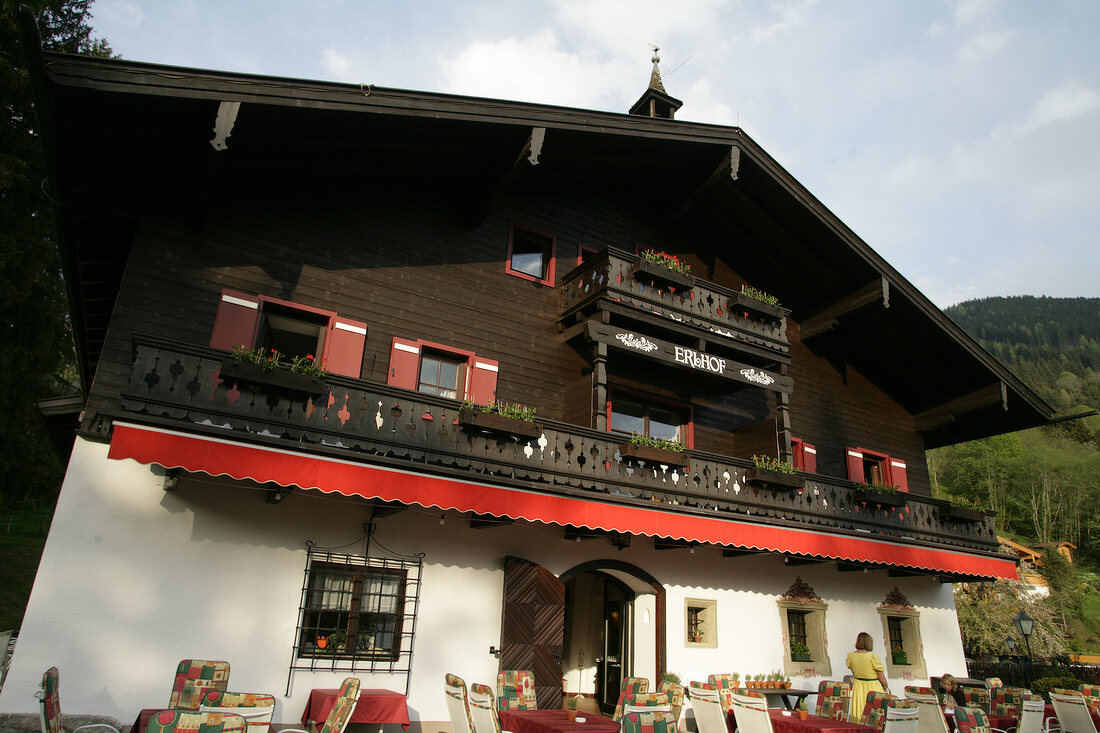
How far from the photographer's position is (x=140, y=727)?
6.81 metres

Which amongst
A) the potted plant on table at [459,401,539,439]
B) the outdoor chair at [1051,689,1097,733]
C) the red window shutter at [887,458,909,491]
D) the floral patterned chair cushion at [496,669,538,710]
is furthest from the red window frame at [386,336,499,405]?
the red window shutter at [887,458,909,491]

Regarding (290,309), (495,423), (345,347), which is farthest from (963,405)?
(290,309)

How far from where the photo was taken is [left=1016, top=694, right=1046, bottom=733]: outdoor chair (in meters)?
8.98

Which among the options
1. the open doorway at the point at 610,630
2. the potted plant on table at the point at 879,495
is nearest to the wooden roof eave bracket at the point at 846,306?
the potted plant on table at the point at 879,495

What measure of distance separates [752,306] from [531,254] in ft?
14.7

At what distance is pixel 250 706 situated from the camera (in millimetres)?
5418

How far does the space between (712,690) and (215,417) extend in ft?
22.3

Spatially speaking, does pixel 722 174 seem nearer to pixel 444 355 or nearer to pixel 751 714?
pixel 444 355

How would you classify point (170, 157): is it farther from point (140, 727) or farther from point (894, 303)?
point (894, 303)

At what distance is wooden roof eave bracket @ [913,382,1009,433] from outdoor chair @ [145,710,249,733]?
55.6ft

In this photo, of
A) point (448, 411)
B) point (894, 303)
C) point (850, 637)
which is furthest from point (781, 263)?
point (448, 411)

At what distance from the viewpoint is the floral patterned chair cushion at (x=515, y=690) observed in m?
8.79

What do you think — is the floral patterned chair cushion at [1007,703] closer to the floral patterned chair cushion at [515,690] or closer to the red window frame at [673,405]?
the red window frame at [673,405]

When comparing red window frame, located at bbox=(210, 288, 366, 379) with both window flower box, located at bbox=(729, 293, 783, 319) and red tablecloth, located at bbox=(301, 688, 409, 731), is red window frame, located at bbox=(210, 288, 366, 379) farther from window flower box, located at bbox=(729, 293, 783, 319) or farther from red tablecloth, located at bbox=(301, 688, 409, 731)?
window flower box, located at bbox=(729, 293, 783, 319)
